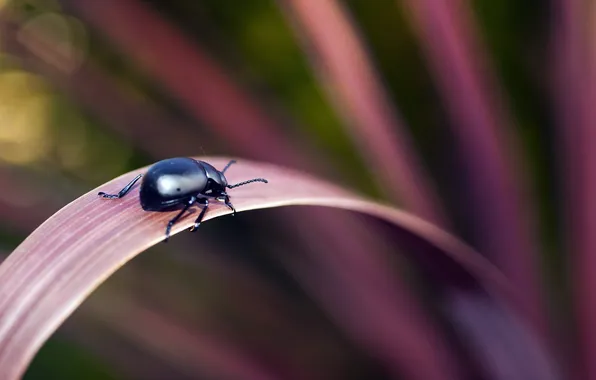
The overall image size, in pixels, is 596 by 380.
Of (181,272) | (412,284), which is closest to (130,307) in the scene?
(181,272)

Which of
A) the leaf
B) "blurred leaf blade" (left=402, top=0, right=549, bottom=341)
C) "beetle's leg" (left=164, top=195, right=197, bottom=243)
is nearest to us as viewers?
the leaf

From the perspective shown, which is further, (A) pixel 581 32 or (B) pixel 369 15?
(B) pixel 369 15

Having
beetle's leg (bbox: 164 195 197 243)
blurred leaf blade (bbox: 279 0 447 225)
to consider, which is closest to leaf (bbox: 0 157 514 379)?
beetle's leg (bbox: 164 195 197 243)

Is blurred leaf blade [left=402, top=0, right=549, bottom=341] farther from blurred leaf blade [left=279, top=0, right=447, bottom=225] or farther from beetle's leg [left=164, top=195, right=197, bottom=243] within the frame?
beetle's leg [left=164, top=195, right=197, bottom=243]

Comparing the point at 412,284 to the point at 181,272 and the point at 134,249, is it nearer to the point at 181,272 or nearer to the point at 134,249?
the point at 181,272

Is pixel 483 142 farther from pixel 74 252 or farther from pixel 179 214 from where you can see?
pixel 74 252

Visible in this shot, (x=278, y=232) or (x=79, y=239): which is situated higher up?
(x=278, y=232)

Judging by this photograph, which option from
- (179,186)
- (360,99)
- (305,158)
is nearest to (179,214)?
(179,186)
